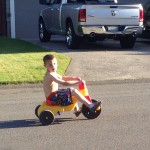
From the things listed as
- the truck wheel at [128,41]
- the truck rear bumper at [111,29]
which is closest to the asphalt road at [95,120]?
the truck rear bumper at [111,29]

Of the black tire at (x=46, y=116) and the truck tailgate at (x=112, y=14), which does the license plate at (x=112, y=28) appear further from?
the black tire at (x=46, y=116)

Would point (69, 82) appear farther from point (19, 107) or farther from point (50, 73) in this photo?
point (19, 107)

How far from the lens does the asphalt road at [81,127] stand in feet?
23.5

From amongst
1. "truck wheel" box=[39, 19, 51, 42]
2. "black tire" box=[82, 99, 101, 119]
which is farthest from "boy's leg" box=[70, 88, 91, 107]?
"truck wheel" box=[39, 19, 51, 42]

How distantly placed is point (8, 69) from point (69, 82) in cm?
518

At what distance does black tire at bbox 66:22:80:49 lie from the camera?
56.3 ft

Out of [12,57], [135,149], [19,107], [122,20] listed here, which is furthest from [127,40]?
[135,149]

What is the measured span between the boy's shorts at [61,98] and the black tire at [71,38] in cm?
881

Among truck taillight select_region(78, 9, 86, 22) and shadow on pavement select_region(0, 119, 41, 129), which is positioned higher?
truck taillight select_region(78, 9, 86, 22)

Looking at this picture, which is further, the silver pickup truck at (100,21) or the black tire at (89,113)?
the silver pickup truck at (100,21)

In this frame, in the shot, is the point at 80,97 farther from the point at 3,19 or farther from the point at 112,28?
the point at 3,19

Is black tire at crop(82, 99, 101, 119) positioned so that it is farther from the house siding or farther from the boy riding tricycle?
the house siding

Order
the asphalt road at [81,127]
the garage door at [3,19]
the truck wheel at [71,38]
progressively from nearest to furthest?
the asphalt road at [81,127] → the truck wheel at [71,38] → the garage door at [3,19]

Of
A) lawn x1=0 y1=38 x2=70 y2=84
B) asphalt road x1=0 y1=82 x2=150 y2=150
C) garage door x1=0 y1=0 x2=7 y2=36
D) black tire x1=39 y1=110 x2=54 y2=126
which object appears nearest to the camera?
asphalt road x1=0 y1=82 x2=150 y2=150
